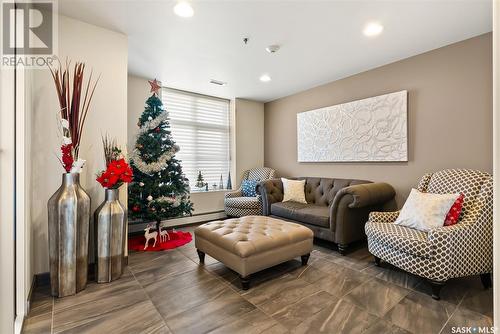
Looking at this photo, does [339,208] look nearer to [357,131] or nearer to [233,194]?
[357,131]

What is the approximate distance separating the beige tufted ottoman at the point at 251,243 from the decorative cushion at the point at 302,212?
0.60 meters

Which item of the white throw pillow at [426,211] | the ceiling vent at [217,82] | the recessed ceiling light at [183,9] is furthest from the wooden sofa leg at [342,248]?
the ceiling vent at [217,82]

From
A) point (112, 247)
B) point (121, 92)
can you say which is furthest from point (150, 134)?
point (112, 247)

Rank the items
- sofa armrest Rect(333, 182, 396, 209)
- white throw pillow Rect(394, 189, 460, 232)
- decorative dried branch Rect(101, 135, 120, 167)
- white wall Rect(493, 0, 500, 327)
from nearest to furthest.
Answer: white wall Rect(493, 0, 500, 327), white throw pillow Rect(394, 189, 460, 232), decorative dried branch Rect(101, 135, 120, 167), sofa armrest Rect(333, 182, 396, 209)

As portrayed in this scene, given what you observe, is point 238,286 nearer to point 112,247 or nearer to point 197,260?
point 197,260

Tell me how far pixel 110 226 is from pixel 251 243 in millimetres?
1319

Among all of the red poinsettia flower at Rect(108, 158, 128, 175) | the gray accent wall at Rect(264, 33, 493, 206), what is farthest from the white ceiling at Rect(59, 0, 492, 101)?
the red poinsettia flower at Rect(108, 158, 128, 175)

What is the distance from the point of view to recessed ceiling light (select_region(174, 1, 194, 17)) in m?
2.02

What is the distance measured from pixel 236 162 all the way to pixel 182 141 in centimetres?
121

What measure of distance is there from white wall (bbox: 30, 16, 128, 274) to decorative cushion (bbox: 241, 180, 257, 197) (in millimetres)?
2461

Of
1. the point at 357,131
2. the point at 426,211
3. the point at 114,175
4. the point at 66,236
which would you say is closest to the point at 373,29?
the point at 357,131

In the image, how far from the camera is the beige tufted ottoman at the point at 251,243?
2.02 m

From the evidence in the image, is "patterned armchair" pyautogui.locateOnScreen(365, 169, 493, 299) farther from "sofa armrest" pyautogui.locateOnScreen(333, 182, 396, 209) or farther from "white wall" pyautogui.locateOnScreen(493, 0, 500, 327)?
"white wall" pyautogui.locateOnScreen(493, 0, 500, 327)

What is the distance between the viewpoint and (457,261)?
6.11 ft
